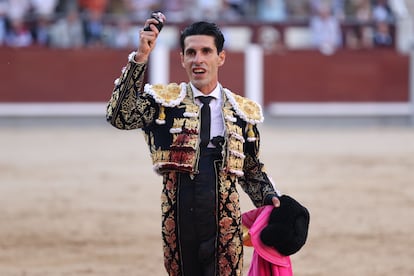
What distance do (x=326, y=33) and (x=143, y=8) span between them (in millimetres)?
2539

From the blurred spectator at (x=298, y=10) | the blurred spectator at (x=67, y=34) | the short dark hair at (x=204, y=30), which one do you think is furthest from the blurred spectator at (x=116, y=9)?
the short dark hair at (x=204, y=30)

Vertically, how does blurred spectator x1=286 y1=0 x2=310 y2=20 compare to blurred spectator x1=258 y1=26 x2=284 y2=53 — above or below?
above

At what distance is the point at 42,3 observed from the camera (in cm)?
1375

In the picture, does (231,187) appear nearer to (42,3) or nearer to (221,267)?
(221,267)

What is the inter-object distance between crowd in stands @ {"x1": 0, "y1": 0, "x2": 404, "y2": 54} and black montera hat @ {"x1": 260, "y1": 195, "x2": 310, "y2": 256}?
10.7 metres

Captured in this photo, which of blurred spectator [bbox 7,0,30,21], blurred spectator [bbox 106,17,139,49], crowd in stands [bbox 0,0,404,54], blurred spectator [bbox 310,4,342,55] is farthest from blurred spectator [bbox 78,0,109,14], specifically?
blurred spectator [bbox 310,4,342,55]

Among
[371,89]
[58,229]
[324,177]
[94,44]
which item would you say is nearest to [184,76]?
[94,44]

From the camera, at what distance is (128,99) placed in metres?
2.82

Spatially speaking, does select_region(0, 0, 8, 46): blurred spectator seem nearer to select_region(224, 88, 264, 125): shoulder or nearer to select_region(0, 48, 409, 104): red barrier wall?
select_region(0, 48, 409, 104): red barrier wall

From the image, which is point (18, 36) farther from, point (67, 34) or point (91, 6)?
point (91, 6)

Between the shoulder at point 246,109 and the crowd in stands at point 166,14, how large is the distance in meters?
10.6

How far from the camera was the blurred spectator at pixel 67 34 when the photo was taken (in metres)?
14.0

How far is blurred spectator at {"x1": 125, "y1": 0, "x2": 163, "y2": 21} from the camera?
14037 millimetres

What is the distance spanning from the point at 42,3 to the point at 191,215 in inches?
441
